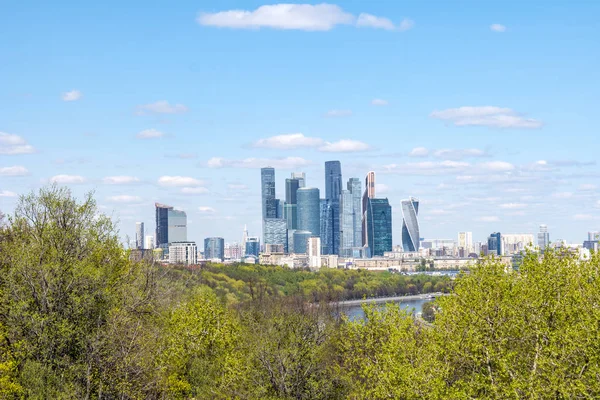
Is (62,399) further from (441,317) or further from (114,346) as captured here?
(441,317)

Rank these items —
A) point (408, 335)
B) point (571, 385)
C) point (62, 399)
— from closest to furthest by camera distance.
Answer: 1. point (571, 385)
2. point (62, 399)
3. point (408, 335)

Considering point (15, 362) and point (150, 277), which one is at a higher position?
point (150, 277)

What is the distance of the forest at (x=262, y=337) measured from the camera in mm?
20500

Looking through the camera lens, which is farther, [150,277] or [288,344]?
[150,277]

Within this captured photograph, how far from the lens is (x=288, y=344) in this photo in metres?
25.8

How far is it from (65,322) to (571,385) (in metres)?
13.8

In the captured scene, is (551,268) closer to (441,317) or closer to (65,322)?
(441,317)

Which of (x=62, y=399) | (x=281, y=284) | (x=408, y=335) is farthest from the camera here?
(x=281, y=284)

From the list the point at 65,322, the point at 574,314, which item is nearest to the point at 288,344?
the point at 65,322

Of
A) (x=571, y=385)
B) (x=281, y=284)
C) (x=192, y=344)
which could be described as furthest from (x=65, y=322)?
(x=281, y=284)

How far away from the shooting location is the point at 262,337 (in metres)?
26.2

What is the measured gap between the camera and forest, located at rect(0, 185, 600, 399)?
20.5m

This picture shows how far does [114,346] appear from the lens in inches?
936

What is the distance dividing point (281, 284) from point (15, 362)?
129 meters
